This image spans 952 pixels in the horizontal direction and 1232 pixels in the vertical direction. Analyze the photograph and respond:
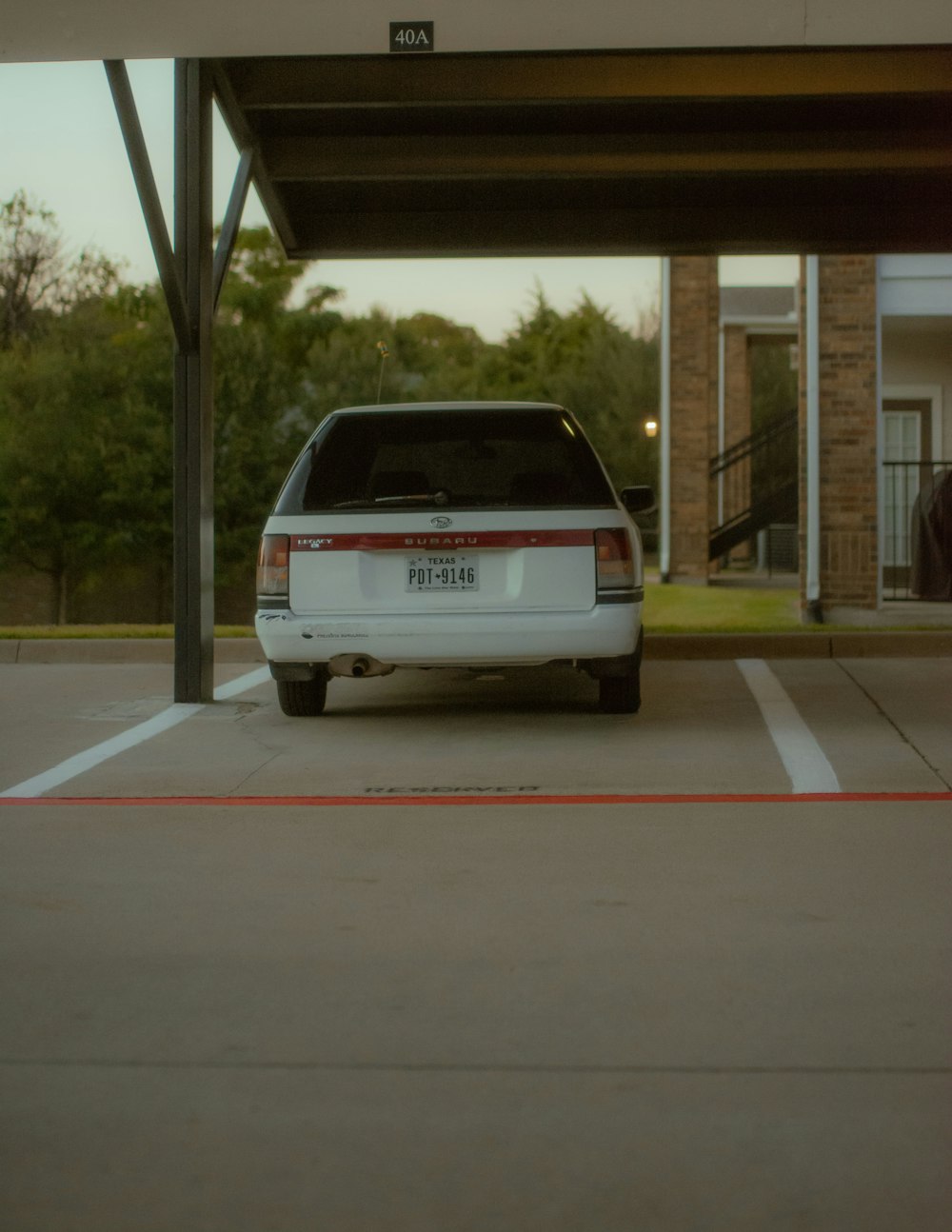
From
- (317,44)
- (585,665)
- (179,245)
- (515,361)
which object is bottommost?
(585,665)

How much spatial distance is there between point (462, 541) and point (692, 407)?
18.0 metres

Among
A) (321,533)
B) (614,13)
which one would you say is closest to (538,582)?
(321,533)

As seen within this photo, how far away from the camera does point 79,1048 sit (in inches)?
153

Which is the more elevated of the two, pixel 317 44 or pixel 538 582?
pixel 317 44

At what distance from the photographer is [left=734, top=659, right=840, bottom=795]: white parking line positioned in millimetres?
7410

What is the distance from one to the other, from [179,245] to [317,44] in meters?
1.86

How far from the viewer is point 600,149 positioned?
11.8 meters

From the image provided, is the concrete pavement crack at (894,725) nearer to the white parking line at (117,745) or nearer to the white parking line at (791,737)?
the white parking line at (791,737)

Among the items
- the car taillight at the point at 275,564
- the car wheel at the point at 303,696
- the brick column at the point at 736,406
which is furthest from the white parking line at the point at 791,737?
the brick column at the point at 736,406

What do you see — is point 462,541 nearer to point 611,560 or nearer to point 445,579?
point 445,579

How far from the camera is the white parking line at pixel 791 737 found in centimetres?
741

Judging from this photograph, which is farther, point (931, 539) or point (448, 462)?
point (931, 539)

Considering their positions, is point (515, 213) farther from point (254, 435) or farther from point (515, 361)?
point (515, 361)

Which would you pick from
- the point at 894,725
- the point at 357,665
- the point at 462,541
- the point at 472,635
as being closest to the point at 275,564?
the point at 357,665
